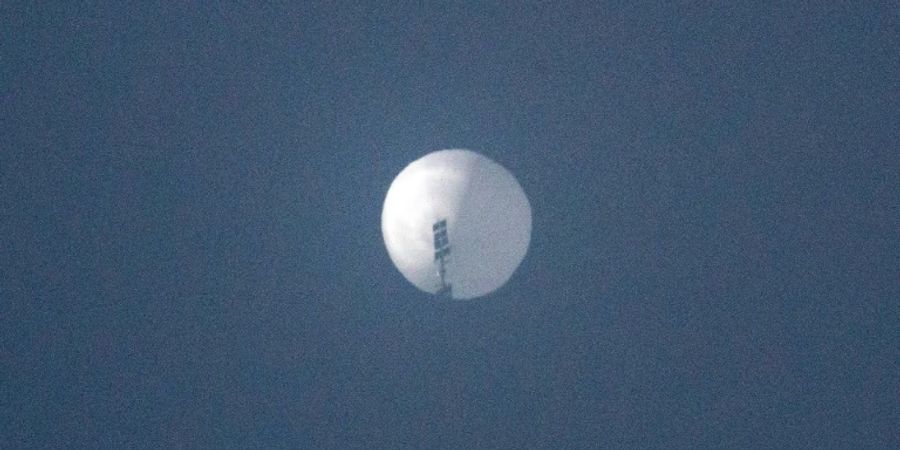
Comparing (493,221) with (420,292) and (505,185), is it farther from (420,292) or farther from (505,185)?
(420,292)

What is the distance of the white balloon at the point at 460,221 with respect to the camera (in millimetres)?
13883

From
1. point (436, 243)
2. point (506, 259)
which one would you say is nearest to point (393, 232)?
point (436, 243)

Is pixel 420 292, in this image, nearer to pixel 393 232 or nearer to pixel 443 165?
pixel 393 232

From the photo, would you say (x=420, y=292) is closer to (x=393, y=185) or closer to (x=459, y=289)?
(x=459, y=289)

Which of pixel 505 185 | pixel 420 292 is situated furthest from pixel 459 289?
pixel 505 185

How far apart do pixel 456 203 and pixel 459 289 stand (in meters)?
1.23

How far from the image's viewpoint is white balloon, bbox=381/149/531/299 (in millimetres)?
13883

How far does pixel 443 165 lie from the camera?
1421 cm

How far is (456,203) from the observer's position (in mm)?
14141

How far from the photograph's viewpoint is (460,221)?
46.1 ft

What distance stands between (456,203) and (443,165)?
57cm

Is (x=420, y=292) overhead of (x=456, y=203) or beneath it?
beneath

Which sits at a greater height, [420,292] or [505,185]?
[505,185]

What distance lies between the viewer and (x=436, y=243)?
14.0m
